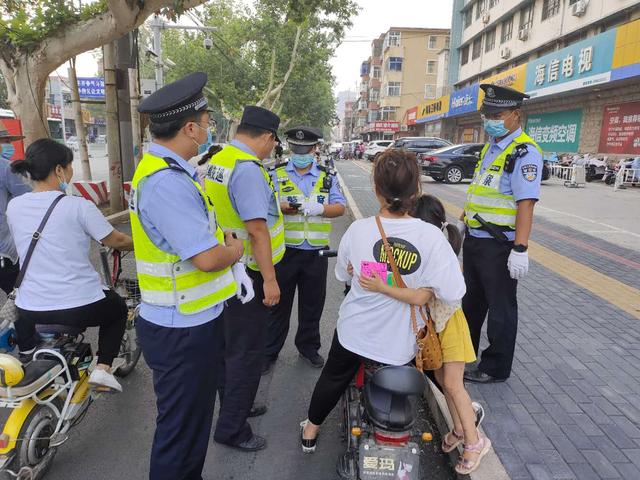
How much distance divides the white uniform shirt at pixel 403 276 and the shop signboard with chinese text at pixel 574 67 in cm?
1783

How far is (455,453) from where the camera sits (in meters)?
2.69

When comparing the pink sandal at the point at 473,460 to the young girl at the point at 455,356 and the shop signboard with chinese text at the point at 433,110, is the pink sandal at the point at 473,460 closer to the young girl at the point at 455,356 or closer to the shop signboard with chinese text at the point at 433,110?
the young girl at the point at 455,356

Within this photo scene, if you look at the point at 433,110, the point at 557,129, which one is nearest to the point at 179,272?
the point at 557,129

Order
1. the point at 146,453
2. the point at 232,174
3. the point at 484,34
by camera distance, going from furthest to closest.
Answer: the point at 484,34 < the point at 146,453 < the point at 232,174

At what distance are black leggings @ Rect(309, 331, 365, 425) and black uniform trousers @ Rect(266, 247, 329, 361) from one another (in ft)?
3.76

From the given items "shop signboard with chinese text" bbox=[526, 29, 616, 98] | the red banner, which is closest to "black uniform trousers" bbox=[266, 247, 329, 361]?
"shop signboard with chinese text" bbox=[526, 29, 616, 98]

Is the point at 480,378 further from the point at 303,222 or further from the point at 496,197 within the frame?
Result: the point at 303,222

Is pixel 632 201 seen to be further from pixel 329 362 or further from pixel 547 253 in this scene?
pixel 329 362

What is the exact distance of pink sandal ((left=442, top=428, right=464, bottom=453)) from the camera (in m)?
2.63

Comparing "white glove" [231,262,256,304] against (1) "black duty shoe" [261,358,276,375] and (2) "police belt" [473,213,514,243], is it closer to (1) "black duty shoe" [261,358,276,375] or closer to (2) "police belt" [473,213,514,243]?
(1) "black duty shoe" [261,358,276,375]

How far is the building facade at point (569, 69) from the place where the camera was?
54.7 feet

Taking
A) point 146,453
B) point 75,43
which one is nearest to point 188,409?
point 146,453

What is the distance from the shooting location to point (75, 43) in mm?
6496

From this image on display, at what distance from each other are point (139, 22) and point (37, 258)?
17.9 feet
